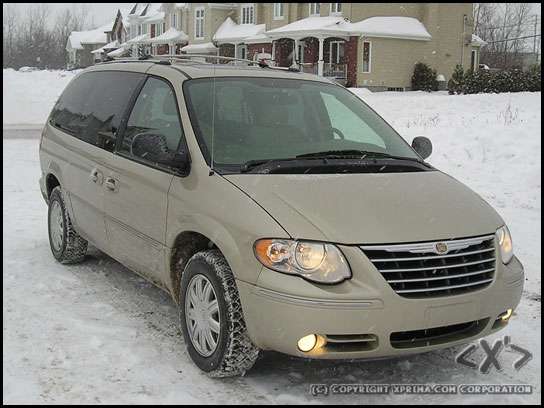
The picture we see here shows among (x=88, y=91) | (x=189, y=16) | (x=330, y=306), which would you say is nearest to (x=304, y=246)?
(x=330, y=306)

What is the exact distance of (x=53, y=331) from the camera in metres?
4.67

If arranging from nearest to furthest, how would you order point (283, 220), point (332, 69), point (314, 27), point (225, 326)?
point (283, 220)
point (225, 326)
point (314, 27)
point (332, 69)

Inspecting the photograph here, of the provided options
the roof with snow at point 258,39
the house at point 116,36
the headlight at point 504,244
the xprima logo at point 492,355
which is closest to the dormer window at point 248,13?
the roof with snow at point 258,39

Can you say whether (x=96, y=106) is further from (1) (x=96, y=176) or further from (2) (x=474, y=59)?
(2) (x=474, y=59)

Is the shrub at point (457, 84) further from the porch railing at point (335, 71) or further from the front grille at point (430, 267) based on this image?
the front grille at point (430, 267)

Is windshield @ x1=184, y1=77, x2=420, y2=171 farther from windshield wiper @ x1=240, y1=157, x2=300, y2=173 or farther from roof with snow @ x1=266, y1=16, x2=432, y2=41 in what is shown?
roof with snow @ x1=266, y1=16, x2=432, y2=41

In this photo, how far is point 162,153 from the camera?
4.49 metres

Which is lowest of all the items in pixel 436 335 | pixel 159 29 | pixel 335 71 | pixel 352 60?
pixel 436 335

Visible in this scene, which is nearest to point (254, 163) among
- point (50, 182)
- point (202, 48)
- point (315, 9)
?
point (50, 182)

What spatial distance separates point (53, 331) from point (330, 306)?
7.09 feet

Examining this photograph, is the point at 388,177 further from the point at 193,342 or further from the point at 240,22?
the point at 240,22

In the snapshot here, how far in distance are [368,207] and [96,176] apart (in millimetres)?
2461

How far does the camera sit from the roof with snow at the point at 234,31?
41969 millimetres

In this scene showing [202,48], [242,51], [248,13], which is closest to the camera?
[248,13]
